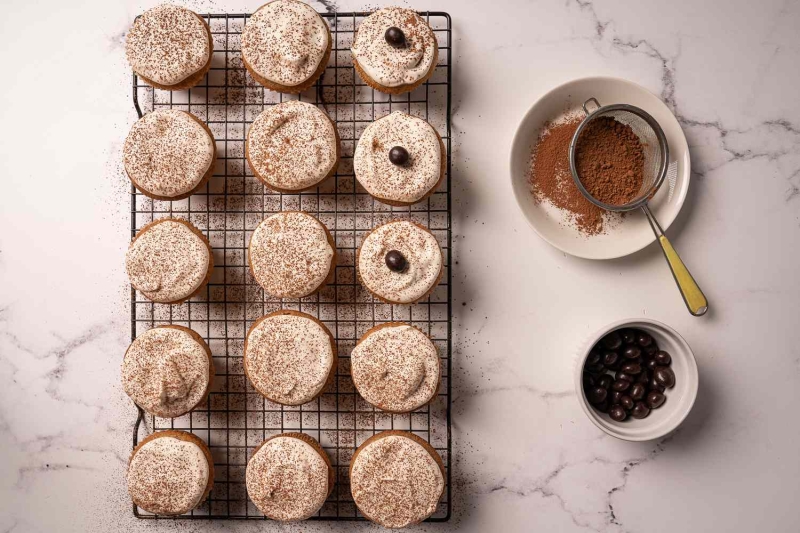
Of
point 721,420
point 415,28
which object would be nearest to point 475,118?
point 415,28

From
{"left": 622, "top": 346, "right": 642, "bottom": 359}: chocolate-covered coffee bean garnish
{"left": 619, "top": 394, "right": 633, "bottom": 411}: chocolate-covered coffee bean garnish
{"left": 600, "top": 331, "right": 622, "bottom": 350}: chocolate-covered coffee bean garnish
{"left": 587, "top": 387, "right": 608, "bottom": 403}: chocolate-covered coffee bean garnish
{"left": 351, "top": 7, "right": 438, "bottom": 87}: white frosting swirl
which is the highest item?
{"left": 351, "top": 7, "right": 438, "bottom": 87}: white frosting swirl

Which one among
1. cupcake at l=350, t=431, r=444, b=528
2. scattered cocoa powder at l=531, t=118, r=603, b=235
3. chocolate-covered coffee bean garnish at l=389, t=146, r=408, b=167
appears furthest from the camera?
scattered cocoa powder at l=531, t=118, r=603, b=235

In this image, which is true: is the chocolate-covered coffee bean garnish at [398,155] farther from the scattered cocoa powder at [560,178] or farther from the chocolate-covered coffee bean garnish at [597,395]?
the chocolate-covered coffee bean garnish at [597,395]

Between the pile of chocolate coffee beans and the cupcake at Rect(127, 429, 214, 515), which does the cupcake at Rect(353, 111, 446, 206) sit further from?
the cupcake at Rect(127, 429, 214, 515)

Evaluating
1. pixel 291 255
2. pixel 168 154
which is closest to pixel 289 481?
pixel 291 255

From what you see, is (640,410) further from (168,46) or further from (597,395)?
(168,46)

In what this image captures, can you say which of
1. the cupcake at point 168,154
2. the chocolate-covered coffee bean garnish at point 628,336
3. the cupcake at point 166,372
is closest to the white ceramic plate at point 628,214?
the chocolate-covered coffee bean garnish at point 628,336

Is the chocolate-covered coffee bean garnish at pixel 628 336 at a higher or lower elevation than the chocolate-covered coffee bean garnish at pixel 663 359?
higher

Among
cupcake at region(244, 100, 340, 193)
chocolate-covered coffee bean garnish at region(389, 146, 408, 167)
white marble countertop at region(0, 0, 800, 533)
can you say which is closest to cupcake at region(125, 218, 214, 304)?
white marble countertop at region(0, 0, 800, 533)
